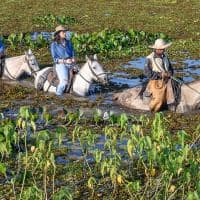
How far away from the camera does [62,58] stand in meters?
14.5

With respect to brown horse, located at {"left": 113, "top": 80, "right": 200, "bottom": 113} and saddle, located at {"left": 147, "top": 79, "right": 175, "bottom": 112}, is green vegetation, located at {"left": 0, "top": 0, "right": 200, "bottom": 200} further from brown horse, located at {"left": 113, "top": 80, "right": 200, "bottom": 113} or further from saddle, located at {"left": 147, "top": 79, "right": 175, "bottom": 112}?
saddle, located at {"left": 147, "top": 79, "right": 175, "bottom": 112}

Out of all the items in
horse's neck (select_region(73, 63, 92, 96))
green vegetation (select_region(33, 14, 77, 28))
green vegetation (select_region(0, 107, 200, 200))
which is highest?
green vegetation (select_region(33, 14, 77, 28))

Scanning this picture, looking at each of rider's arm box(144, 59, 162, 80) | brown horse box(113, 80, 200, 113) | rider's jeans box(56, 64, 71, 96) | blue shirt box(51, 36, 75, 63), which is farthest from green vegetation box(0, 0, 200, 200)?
blue shirt box(51, 36, 75, 63)

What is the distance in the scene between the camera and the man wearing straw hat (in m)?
12.6

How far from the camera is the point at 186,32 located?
82.7 ft

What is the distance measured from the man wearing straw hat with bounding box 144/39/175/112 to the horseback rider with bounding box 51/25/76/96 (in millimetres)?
2502

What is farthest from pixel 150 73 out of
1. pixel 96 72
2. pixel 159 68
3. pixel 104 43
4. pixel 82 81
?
pixel 104 43

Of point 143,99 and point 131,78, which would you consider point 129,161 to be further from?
point 131,78

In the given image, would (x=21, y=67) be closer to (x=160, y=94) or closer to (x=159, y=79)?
(x=159, y=79)

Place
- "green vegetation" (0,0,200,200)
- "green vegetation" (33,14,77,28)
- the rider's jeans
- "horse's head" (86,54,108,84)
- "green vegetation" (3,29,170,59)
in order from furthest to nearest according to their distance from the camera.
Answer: "green vegetation" (33,14,77,28), "green vegetation" (3,29,170,59), the rider's jeans, "horse's head" (86,54,108,84), "green vegetation" (0,0,200,200)

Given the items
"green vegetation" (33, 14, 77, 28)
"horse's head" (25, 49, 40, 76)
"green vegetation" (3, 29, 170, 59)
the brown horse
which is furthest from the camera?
"green vegetation" (33, 14, 77, 28)

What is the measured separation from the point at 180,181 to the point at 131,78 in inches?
334

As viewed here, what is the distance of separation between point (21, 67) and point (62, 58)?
93.4 inches

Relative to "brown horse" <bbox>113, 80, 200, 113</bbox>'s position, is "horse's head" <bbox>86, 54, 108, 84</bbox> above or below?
above
